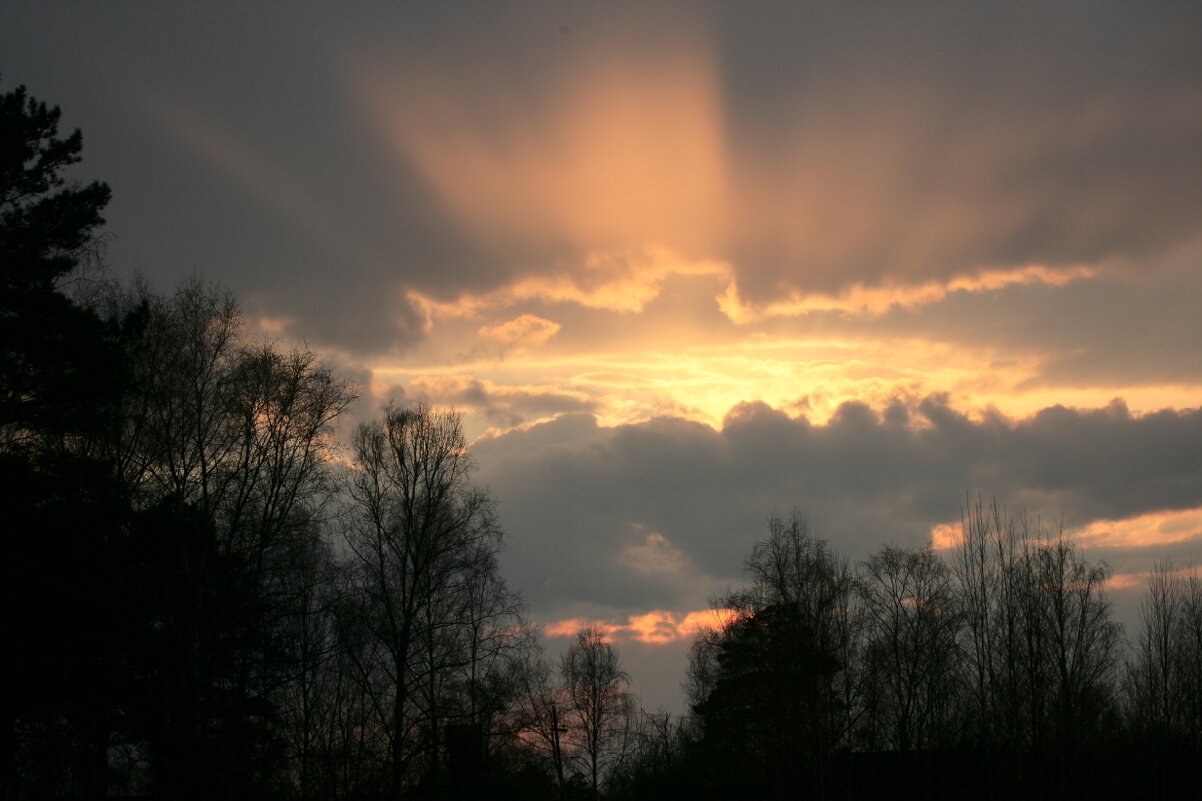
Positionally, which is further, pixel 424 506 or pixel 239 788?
pixel 424 506

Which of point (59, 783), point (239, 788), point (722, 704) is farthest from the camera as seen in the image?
point (722, 704)

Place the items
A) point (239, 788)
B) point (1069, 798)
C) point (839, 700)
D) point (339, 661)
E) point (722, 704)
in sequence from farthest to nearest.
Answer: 1. point (722, 704)
2. point (839, 700)
3. point (1069, 798)
4. point (339, 661)
5. point (239, 788)

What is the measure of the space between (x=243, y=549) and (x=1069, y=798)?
3920cm

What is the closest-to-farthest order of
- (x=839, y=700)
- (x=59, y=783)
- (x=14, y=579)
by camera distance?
(x=14, y=579) → (x=59, y=783) → (x=839, y=700)

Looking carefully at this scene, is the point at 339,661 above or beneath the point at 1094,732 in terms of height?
Answer: above

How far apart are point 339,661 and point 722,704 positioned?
2865 cm

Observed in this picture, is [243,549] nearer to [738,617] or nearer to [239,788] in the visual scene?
[239,788]

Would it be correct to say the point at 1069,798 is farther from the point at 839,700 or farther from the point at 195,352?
the point at 195,352

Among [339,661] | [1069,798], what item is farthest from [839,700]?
[339,661]

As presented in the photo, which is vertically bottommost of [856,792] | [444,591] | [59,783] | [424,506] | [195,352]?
[856,792]

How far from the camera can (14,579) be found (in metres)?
22.4

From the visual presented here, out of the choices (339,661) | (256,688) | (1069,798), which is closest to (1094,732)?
(1069,798)

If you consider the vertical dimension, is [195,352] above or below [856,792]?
above

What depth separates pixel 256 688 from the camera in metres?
31.0
